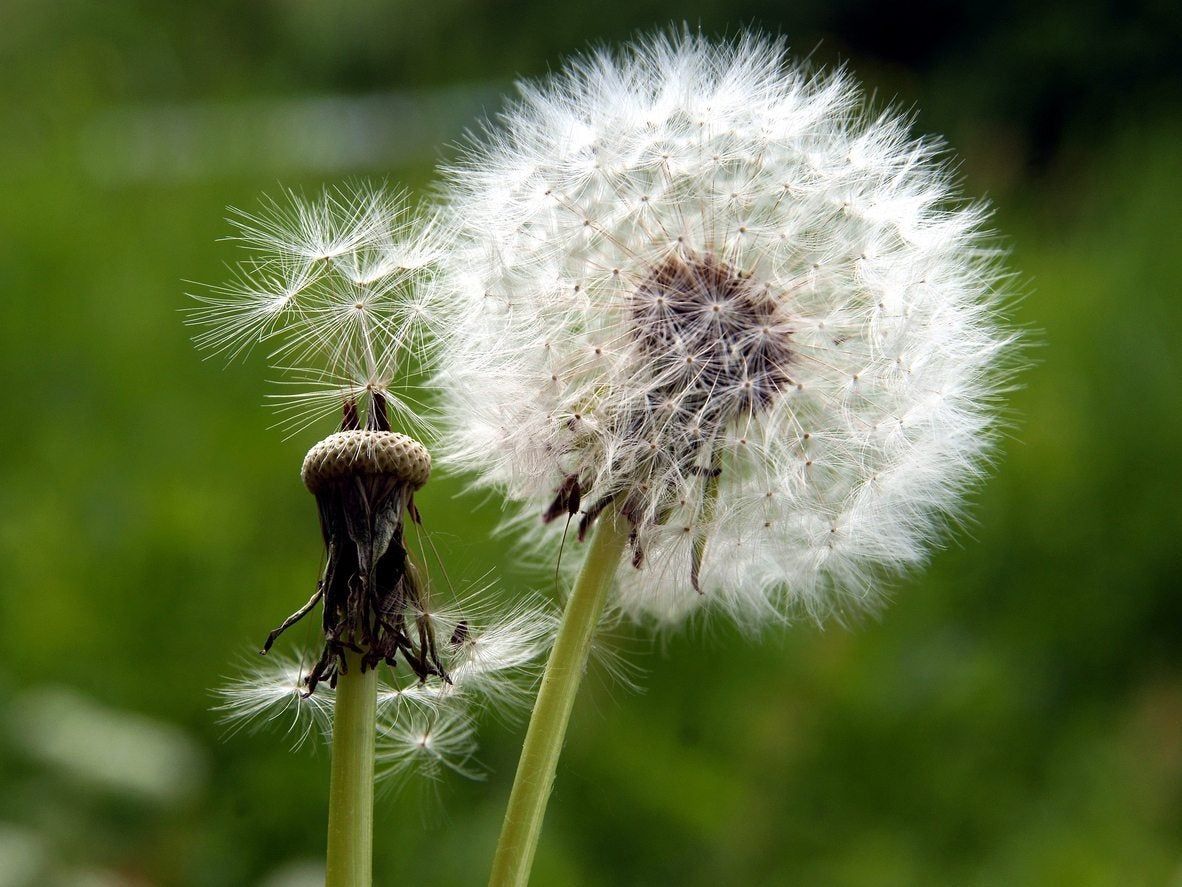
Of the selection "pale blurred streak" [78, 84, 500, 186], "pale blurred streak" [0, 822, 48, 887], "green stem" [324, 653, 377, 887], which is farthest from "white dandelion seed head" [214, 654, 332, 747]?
"pale blurred streak" [78, 84, 500, 186]

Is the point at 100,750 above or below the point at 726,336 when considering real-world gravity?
below

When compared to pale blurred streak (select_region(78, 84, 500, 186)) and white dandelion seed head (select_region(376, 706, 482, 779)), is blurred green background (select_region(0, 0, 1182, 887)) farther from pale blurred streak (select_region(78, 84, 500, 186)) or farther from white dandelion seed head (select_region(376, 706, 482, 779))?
white dandelion seed head (select_region(376, 706, 482, 779))

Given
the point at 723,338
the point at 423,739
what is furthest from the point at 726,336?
the point at 423,739

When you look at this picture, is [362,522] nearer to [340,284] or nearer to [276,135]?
[340,284]

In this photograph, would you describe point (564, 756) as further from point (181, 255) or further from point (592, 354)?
point (181, 255)

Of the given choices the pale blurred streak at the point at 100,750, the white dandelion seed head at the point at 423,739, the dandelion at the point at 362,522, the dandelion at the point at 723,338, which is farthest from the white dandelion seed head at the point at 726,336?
the pale blurred streak at the point at 100,750

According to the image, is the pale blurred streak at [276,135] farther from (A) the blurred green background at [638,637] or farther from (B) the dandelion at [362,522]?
(B) the dandelion at [362,522]
